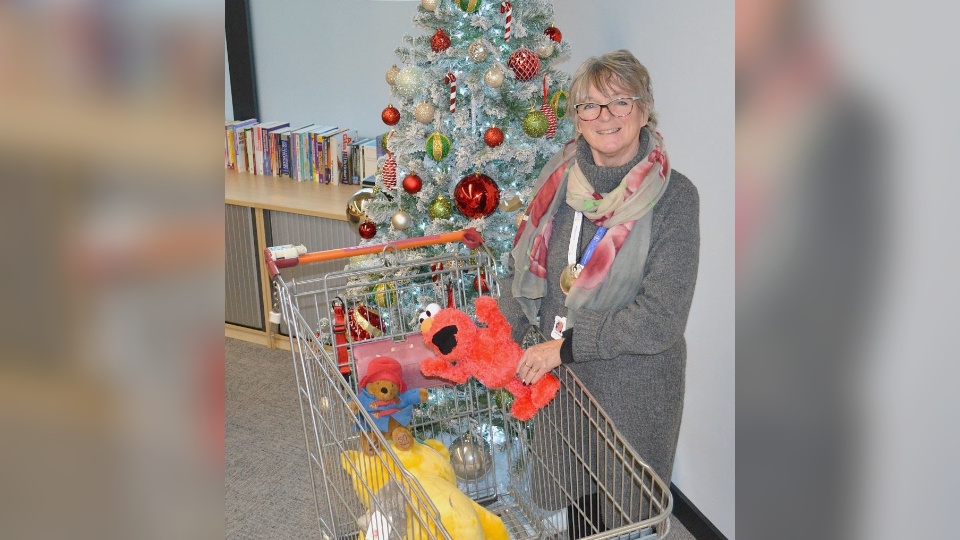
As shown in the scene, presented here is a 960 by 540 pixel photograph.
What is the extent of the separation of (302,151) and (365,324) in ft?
6.22

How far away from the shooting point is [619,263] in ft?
5.98

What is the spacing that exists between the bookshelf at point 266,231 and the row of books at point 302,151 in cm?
8

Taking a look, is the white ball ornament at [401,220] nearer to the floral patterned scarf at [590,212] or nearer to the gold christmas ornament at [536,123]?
the gold christmas ornament at [536,123]

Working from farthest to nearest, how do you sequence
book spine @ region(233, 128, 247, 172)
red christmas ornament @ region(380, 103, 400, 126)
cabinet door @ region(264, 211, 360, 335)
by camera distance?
book spine @ region(233, 128, 247, 172), cabinet door @ region(264, 211, 360, 335), red christmas ornament @ region(380, 103, 400, 126)

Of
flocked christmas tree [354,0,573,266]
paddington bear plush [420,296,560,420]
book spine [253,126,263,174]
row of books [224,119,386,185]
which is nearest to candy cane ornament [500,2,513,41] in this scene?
flocked christmas tree [354,0,573,266]

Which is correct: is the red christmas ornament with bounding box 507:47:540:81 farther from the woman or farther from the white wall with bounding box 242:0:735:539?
the woman

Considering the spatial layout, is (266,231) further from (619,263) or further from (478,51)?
(619,263)

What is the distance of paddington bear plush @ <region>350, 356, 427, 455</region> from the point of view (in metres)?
2.10

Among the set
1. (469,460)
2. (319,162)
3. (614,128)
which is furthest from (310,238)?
(614,128)

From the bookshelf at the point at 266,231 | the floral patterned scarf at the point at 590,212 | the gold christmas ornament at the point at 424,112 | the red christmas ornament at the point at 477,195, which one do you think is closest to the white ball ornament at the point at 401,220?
the red christmas ornament at the point at 477,195
